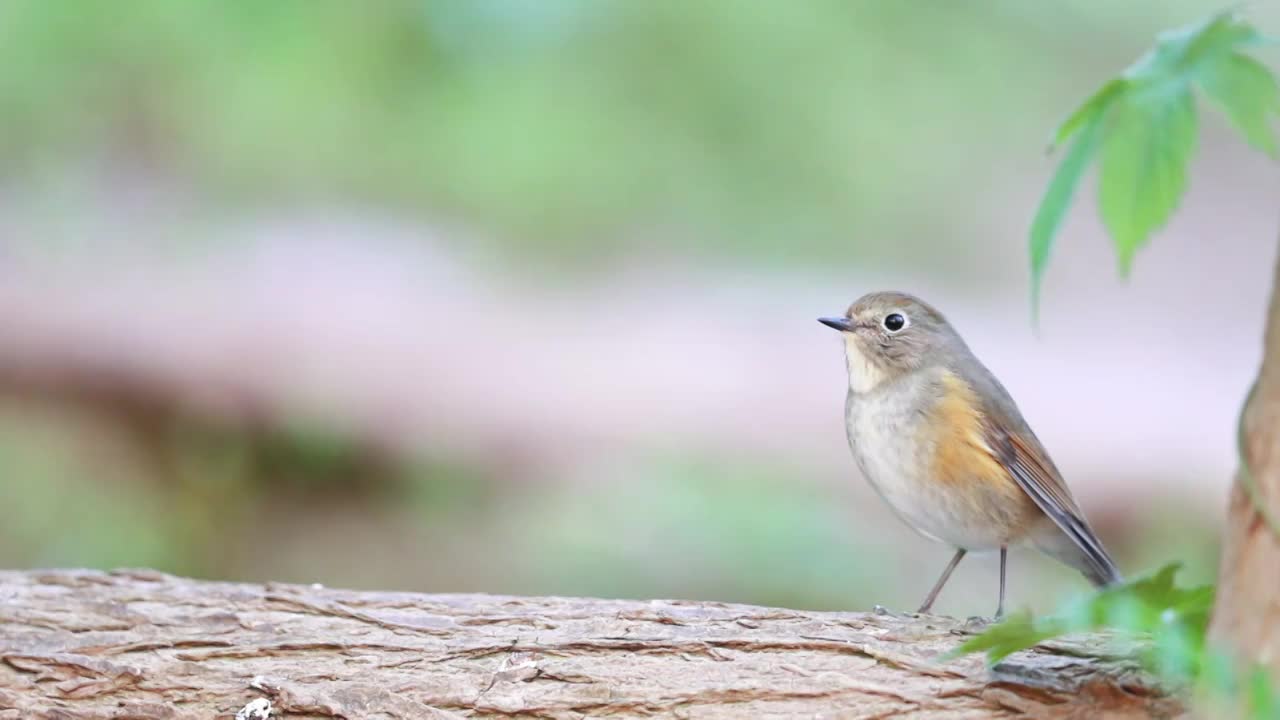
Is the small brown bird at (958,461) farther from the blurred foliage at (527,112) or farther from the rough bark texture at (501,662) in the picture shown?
the blurred foliage at (527,112)

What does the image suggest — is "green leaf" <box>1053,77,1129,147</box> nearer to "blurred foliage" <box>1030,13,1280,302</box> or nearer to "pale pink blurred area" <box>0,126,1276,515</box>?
"blurred foliage" <box>1030,13,1280,302</box>

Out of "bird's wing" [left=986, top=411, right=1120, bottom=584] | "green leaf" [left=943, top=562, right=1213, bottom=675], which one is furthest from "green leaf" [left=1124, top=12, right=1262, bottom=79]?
"bird's wing" [left=986, top=411, right=1120, bottom=584]

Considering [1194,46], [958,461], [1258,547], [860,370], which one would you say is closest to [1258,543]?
[1258,547]

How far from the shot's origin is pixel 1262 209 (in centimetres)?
1216

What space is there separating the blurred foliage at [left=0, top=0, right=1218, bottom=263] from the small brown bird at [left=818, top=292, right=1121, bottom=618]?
18.8 ft

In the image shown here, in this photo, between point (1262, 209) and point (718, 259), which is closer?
point (718, 259)

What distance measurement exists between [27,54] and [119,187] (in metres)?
1.03

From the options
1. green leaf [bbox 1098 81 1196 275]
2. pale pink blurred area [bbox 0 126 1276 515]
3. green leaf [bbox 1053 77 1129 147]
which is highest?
pale pink blurred area [bbox 0 126 1276 515]

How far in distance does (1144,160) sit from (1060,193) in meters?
0.13

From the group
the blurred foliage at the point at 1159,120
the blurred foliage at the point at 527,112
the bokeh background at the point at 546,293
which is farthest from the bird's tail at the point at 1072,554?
the blurred foliage at the point at 527,112

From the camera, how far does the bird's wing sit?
3.39 meters

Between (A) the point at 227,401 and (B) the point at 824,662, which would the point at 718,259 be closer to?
(A) the point at 227,401

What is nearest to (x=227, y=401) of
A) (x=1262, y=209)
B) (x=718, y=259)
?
(x=718, y=259)

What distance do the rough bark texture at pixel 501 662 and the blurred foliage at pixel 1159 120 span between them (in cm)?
93
